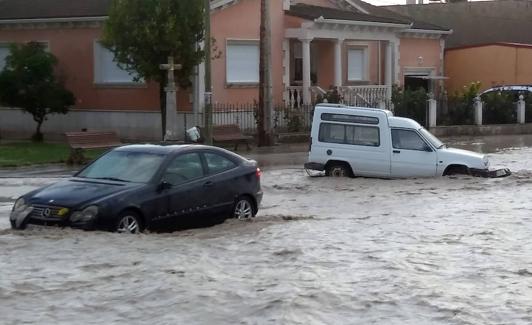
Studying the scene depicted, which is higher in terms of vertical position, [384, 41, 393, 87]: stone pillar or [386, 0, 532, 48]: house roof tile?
[386, 0, 532, 48]: house roof tile

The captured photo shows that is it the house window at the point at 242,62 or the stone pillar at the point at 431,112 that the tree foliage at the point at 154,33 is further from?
the stone pillar at the point at 431,112

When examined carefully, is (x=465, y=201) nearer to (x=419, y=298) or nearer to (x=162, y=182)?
(x=162, y=182)

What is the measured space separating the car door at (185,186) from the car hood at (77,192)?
0.60 m

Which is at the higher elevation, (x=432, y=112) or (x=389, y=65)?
(x=389, y=65)

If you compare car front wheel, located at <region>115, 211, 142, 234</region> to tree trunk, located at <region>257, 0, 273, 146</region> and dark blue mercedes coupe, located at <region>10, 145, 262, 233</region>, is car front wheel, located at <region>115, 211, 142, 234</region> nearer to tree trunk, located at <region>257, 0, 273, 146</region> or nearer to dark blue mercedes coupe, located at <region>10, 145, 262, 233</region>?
dark blue mercedes coupe, located at <region>10, 145, 262, 233</region>

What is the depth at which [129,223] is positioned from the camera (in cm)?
1262

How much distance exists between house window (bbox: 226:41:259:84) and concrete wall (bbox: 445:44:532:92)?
17.0m

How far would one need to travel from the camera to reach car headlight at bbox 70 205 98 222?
12211mm

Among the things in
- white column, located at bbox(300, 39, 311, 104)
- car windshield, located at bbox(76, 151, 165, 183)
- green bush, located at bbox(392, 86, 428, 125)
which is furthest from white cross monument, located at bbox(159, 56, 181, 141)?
car windshield, located at bbox(76, 151, 165, 183)

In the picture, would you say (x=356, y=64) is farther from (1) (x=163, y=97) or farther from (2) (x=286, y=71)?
(1) (x=163, y=97)

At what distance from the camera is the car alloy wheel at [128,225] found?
12.5 metres

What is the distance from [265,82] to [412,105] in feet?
35.0

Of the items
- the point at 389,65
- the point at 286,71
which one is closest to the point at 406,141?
the point at 286,71

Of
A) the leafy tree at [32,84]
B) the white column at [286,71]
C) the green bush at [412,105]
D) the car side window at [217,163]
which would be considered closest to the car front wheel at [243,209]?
the car side window at [217,163]
